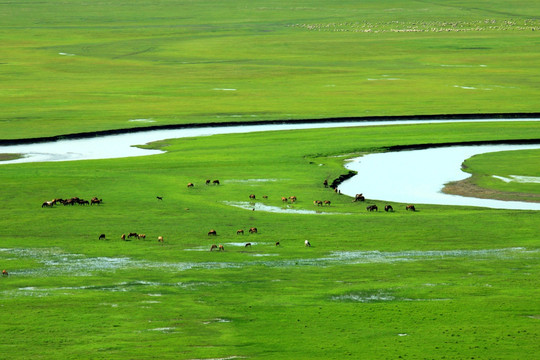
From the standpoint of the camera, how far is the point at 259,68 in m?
115

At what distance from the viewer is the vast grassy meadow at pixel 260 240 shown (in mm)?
22312

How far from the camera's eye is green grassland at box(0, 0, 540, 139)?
252 ft

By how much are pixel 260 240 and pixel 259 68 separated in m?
82.9

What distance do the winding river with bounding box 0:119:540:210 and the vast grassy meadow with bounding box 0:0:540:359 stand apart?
135 cm

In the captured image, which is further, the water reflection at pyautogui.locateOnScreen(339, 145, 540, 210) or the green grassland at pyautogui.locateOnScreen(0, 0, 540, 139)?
the green grassland at pyautogui.locateOnScreen(0, 0, 540, 139)

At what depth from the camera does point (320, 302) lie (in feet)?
82.5

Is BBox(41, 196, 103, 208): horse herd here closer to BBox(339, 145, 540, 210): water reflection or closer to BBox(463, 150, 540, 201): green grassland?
BBox(339, 145, 540, 210): water reflection

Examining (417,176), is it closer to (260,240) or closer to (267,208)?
(267,208)

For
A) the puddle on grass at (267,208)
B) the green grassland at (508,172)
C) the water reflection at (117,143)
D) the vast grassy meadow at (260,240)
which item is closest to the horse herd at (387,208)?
the vast grassy meadow at (260,240)

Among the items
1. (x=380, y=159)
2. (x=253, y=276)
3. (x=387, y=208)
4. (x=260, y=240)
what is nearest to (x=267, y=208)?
(x=387, y=208)

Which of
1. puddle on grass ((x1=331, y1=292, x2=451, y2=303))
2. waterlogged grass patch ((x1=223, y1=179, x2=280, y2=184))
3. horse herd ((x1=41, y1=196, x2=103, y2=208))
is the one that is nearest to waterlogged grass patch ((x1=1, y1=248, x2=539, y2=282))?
puddle on grass ((x1=331, y1=292, x2=451, y2=303))

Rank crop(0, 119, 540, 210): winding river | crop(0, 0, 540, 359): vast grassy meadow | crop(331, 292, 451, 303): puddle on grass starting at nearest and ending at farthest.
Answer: crop(0, 0, 540, 359): vast grassy meadow < crop(331, 292, 451, 303): puddle on grass < crop(0, 119, 540, 210): winding river

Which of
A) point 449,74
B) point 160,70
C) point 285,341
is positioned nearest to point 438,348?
point 285,341

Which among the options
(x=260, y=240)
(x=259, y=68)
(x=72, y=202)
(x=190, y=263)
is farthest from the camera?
(x=259, y=68)
